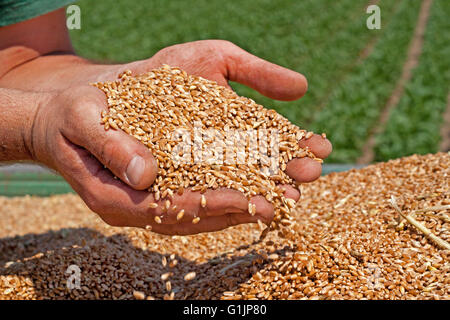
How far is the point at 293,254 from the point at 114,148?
93 cm

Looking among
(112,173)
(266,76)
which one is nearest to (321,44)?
(266,76)

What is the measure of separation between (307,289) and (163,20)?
53.3ft

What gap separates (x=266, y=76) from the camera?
2738mm

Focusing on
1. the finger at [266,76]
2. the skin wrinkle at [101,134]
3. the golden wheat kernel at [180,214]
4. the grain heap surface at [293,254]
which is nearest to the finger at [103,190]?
the skin wrinkle at [101,134]

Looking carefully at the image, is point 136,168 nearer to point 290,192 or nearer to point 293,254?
point 290,192

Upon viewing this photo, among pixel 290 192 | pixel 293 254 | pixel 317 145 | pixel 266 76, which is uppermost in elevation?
pixel 266 76

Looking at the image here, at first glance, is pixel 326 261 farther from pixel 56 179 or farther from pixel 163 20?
pixel 163 20

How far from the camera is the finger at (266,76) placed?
2.71 meters

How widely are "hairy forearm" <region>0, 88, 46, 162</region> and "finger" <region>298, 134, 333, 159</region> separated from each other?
1.29 m

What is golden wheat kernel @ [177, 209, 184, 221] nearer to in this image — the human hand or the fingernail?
the human hand

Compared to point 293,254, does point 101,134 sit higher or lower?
higher

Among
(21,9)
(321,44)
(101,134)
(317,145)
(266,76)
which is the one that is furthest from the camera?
(321,44)

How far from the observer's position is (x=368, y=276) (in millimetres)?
2186
